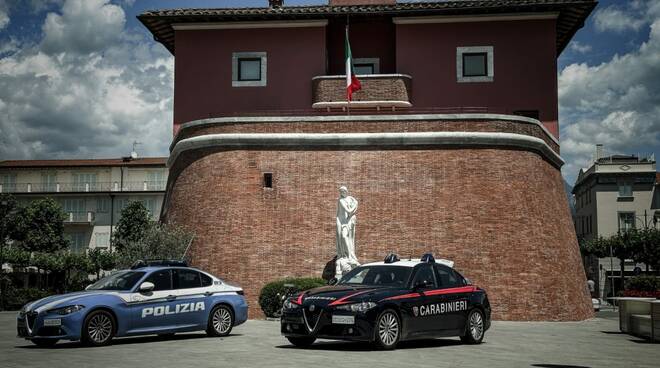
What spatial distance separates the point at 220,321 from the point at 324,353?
14.8 ft

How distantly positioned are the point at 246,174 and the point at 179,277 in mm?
10339

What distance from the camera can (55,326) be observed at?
14.4 metres

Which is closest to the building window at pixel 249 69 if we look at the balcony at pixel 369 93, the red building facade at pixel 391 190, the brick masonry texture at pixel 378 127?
the balcony at pixel 369 93

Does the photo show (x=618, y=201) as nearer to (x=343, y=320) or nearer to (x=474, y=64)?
(x=474, y=64)

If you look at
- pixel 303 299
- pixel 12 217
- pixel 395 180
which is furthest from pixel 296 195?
pixel 12 217

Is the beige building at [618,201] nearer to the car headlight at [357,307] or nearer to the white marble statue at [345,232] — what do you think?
the white marble statue at [345,232]

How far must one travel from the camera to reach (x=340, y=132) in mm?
26906

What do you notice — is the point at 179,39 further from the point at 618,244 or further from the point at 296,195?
the point at 618,244

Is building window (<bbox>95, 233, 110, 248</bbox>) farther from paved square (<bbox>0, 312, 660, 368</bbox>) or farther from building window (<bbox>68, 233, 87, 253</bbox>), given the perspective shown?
paved square (<bbox>0, 312, 660, 368</bbox>)

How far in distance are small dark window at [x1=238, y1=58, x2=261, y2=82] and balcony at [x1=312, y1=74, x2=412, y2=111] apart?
9.47 ft

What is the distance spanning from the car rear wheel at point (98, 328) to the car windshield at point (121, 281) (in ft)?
3.10

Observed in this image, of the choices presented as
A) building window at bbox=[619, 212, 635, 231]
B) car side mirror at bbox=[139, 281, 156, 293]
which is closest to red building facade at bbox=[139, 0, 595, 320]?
car side mirror at bbox=[139, 281, 156, 293]

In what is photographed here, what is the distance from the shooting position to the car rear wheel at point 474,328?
51.5 ft

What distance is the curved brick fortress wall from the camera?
83.9 ft
